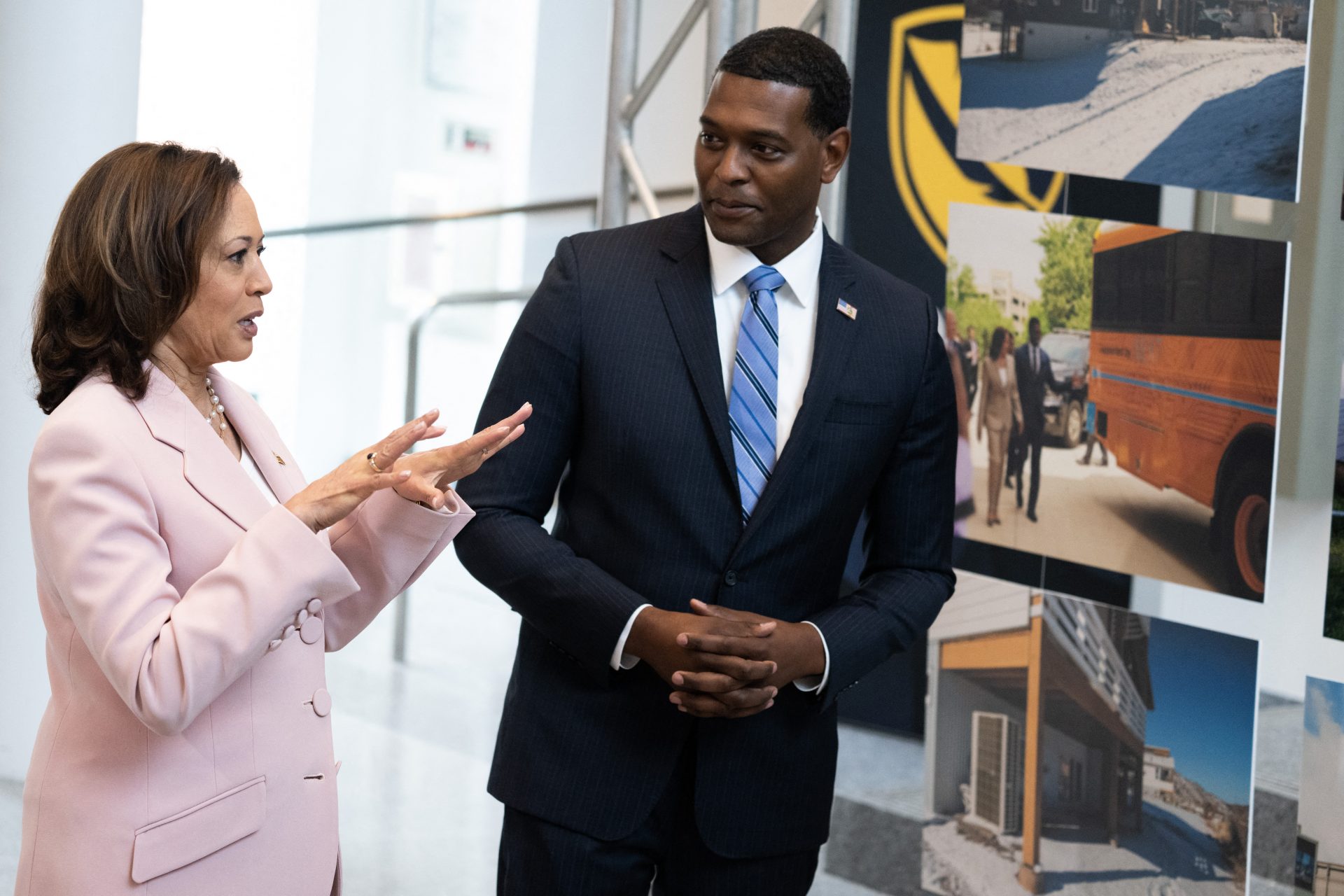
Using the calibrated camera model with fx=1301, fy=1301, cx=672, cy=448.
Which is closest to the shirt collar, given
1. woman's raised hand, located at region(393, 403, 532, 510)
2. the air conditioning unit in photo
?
woman's raised hand, located at region(393, 403, 532, 510)

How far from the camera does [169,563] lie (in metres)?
1.21

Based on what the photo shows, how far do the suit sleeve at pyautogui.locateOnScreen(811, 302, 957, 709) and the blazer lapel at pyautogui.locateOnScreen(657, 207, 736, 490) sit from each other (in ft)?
0.82

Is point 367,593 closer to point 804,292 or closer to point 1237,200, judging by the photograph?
point 804,292

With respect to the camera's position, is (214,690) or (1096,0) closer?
(214,690)

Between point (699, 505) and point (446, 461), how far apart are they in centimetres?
32

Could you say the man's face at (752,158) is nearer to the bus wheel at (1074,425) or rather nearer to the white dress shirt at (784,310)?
the white dress shirt at (784,310)

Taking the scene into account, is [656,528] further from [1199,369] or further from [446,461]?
[1199,369]

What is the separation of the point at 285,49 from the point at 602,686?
438 cm

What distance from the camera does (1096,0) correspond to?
2.04m

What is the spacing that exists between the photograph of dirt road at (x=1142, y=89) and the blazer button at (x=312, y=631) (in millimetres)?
1408

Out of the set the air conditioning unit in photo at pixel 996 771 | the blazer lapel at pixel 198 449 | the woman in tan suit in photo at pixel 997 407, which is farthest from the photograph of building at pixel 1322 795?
the blazer lapel at pixel 198 449

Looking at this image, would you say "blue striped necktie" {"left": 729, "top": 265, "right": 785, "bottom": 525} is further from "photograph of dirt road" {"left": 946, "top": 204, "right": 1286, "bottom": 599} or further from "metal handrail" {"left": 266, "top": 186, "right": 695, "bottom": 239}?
"metal handrail" {"left": 266, "top": 186, "right": 695, "bottom": 239}

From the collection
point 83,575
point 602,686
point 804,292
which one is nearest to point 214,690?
point 83,575

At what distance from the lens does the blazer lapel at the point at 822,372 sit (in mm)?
1511
